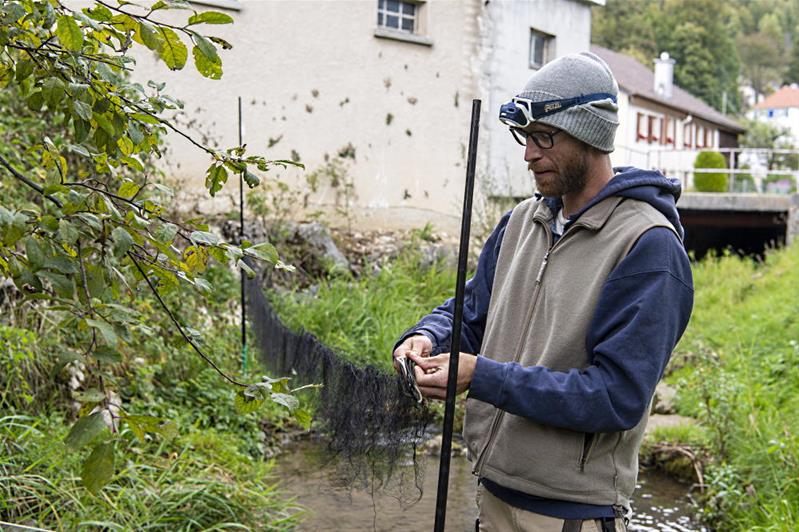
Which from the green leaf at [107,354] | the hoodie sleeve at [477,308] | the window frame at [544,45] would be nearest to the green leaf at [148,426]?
the green leaf at [107,354]

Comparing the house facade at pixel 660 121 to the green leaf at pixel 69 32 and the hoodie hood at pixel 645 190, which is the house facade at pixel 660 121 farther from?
the green leaf at pixel 69 32

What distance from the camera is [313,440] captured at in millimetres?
6629

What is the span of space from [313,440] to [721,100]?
55.4m

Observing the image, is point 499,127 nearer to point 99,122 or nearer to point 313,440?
point 313,440

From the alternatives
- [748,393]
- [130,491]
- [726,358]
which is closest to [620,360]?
[130,491]

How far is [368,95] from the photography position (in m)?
13.2

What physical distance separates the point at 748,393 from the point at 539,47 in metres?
9.99

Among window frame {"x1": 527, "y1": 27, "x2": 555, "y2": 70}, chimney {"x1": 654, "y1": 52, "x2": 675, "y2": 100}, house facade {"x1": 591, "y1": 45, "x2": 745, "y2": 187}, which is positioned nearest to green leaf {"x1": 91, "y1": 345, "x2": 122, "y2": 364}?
window frame {"x1": 527, "y1": 27, "x2": 555, "y2": 70}

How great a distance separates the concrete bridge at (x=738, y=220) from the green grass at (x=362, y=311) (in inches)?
337

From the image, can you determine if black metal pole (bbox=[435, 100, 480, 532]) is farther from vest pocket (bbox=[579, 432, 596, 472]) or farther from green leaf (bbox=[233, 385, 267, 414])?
green leaf (bbox=[233, 385, 267, 414])

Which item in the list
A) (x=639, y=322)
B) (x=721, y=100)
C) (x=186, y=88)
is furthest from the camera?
(x=721, y=100)

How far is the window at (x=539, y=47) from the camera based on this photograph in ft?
51.0

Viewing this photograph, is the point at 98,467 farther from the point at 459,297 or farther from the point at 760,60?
the point at 760,60

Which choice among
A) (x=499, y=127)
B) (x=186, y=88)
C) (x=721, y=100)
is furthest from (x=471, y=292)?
(x=721, y=100)
